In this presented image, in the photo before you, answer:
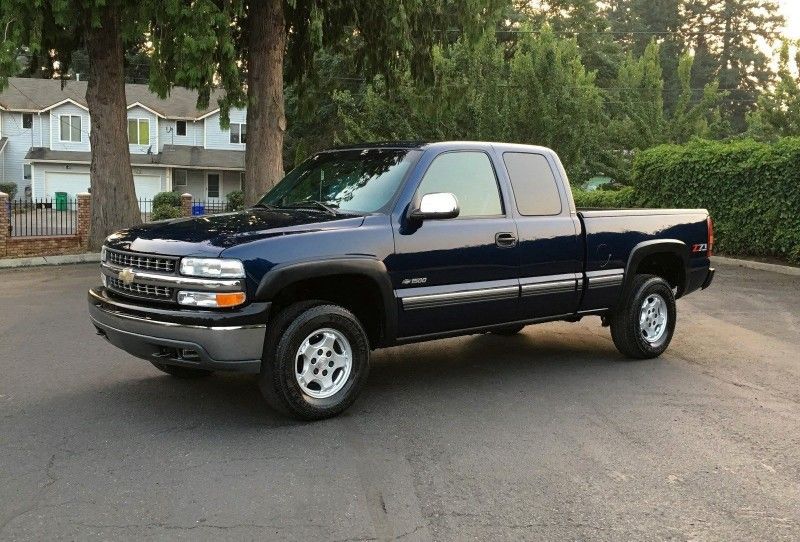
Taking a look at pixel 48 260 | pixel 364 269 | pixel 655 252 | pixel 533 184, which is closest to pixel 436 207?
pixel 364 269

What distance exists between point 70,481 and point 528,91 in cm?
2601

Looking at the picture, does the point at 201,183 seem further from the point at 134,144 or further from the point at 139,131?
the point at 139,131

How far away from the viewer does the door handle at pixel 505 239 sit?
6.65 m

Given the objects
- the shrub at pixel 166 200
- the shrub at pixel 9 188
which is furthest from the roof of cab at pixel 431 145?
the shrub at pixel 9 188

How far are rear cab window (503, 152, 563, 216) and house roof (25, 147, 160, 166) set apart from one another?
42916mm

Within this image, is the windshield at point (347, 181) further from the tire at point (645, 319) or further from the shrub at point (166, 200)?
the shrub at point (166, 200)

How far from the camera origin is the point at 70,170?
47281 mm

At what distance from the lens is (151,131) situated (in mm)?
49469

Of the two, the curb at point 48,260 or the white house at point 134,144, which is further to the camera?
the white house at point 134,144

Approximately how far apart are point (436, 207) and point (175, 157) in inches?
1798

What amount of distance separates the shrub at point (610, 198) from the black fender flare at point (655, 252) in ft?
36.3

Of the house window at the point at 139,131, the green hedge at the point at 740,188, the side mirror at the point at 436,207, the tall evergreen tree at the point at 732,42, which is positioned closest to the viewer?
the side mirror at the point at 436,207

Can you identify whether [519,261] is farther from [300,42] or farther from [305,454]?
[300,42]

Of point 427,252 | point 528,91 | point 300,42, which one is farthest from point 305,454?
point 528,91
